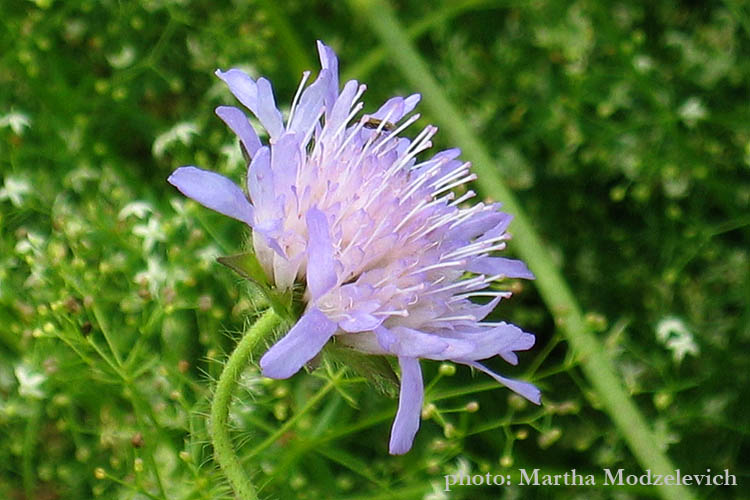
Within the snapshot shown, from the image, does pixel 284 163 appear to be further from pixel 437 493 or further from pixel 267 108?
pixel 437 493

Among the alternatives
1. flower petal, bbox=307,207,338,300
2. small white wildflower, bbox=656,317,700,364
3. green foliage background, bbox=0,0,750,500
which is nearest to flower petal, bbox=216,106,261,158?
flower petal, bbox=307,207,338,300

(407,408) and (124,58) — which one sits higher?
(124,58)

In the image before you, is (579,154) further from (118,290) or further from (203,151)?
(118,290)

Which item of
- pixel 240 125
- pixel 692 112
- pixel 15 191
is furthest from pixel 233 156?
pixel 692 112

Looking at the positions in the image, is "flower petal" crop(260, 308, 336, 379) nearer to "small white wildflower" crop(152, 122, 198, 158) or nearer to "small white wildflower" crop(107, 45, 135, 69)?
"small white wildflower" crop(152, 122, 198, 158)

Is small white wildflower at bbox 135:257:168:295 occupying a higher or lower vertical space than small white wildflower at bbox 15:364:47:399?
higher

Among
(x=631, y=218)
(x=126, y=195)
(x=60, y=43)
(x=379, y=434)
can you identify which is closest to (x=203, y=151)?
(x=126, y=195)
